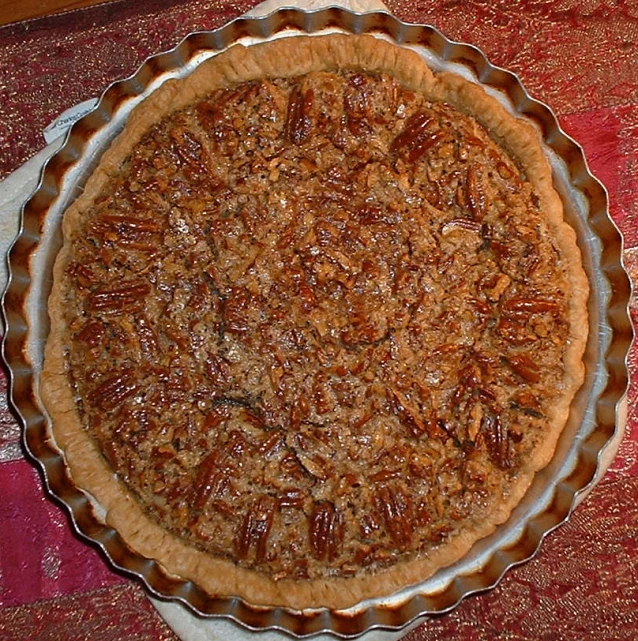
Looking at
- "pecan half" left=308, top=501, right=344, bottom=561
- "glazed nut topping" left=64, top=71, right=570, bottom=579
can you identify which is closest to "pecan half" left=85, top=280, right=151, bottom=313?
"glazed nut topping" left=64, top=71, right=570, bottom=579

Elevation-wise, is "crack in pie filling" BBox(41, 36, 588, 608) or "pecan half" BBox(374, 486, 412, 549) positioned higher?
"crack in pie filling" BBox(41, 36, 588, 608)

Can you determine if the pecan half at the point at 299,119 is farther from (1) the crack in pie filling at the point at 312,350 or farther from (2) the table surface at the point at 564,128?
(2) the table surface at the point at 564,128

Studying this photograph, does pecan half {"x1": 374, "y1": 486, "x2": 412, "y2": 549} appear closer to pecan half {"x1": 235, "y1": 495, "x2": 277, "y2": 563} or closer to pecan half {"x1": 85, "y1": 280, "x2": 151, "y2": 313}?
pecan half {"x1": 235, "y1": 495, "x2": 277, "y2": 563}

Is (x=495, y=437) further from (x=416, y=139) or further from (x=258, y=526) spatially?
(x=416, y=139)

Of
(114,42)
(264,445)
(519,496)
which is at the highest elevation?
(114,42)

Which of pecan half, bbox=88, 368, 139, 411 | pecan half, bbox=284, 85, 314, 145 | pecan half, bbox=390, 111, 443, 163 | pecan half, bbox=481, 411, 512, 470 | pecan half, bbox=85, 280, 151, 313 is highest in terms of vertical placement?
pecan half, bbox=284, 85, 314, 145

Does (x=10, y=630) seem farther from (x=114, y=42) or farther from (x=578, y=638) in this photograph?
(x=114, y=42)

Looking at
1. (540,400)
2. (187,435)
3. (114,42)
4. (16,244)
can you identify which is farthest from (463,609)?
(114,42)
